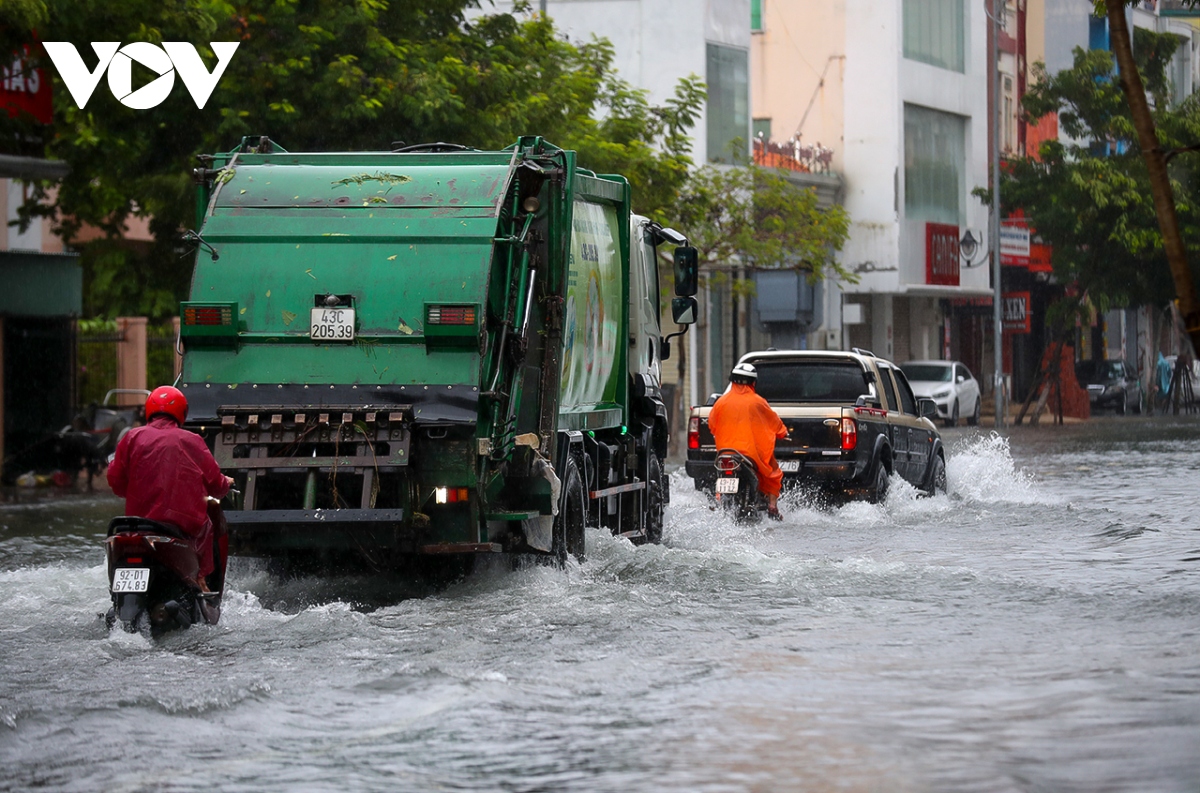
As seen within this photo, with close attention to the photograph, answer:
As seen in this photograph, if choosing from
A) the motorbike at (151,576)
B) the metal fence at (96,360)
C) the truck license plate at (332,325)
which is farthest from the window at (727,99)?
the motorbike at (151,576)

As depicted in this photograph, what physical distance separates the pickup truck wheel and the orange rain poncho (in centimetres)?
188

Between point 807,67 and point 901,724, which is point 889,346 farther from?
point 901,724

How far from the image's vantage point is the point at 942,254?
50.8 metres

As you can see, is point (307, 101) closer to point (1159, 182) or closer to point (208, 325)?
point (208, 325)

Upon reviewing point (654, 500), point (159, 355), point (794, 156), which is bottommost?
point (654, 500)

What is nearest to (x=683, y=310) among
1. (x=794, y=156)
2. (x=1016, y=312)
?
(x=794, y=156)

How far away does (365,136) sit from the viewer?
881 inches

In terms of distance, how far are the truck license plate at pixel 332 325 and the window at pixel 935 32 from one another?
3915cm

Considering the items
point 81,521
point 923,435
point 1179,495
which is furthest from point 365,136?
point 1179,495

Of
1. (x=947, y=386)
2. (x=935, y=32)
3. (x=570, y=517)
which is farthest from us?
(x=935, y=32)

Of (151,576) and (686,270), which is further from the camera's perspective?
(686,270)

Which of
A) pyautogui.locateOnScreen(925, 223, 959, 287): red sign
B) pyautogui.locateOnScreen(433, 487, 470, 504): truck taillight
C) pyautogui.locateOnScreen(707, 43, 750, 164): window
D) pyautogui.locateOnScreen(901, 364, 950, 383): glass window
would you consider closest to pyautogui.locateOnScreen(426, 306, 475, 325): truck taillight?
pyautogui.locateOnScreen(433, 487, 470, 504): truck taillight

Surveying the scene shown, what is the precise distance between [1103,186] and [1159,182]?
40365 millimetres

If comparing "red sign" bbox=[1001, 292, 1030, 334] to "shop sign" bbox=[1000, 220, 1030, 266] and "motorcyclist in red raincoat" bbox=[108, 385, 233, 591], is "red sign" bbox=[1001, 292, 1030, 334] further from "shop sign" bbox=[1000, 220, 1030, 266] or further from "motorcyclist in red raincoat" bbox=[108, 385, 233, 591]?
"motorcyclist in red raincoat" bbox=[108, 385, 233, 591]
